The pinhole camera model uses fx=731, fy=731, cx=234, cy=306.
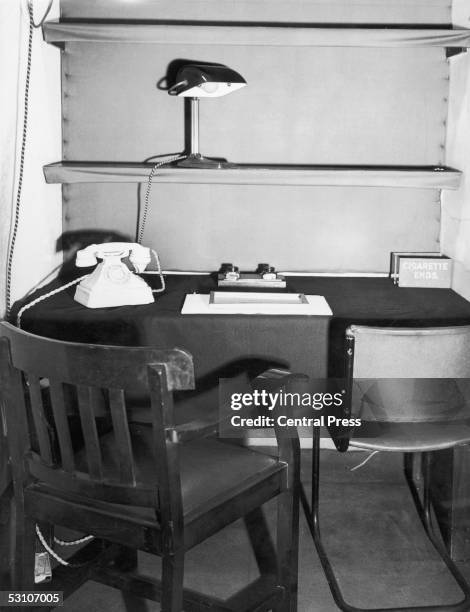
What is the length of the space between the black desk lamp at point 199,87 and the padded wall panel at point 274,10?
30cm

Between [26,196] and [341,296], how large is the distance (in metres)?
1.11

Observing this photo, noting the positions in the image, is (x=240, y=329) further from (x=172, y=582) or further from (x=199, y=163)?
(x=172, y=582)

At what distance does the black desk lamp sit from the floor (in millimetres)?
1286

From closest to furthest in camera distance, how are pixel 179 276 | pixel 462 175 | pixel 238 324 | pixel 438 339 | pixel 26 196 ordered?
pixel 438 339 → pixel 238 324 → pixel 26 196 → pixel 462 175 → pixel 179 276

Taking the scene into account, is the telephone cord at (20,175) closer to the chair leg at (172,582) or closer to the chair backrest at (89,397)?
the chair backrest at (89,397)

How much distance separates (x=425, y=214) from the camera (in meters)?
2.85

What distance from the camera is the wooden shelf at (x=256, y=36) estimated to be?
2518 millimetres

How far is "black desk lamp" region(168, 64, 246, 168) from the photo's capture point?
8.10 feet

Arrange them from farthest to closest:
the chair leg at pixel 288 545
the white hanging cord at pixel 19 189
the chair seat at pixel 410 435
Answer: the white hanging cord at pixel 19 189
the chair seat at pixel 410 435
the chair leg at pixel 288 545

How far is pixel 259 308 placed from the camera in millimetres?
2295

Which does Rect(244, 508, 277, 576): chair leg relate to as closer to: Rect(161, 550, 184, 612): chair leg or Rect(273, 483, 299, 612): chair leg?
Rect(273, 483, 299, 612): chair leg

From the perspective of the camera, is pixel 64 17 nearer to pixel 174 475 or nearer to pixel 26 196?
pixel 26 196

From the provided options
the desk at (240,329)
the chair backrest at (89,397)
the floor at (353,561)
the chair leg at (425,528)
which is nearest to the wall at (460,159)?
the desk at (240,329)

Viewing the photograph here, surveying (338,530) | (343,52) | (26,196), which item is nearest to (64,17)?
(26,196)
